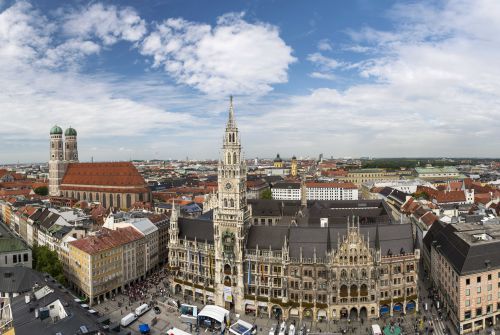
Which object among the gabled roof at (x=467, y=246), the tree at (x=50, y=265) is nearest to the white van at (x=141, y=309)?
the tree at (x=50, y=265)

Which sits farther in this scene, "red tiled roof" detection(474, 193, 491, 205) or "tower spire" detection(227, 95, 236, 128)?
"red tiled roof" detection(474, 193, 491, 205)

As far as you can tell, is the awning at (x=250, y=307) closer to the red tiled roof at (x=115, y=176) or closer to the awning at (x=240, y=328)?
the awning at (x=240, y=328)

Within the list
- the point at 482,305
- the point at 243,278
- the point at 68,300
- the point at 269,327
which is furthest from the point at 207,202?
the point at 482,305

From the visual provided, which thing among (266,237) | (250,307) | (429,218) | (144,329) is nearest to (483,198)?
(429,218)

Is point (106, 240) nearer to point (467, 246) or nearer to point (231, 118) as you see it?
point (231, 118)

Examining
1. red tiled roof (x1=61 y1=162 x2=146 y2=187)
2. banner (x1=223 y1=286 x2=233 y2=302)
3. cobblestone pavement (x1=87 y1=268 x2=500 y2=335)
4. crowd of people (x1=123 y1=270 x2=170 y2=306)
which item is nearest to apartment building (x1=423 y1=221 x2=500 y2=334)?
cobblestone pavement (x1=87 y1=268 x2=500 y2=335)

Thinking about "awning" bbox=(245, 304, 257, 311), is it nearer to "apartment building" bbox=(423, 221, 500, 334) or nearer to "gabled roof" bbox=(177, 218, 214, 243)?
"gabled roof" bbox=(177, 218, 214, 243)
